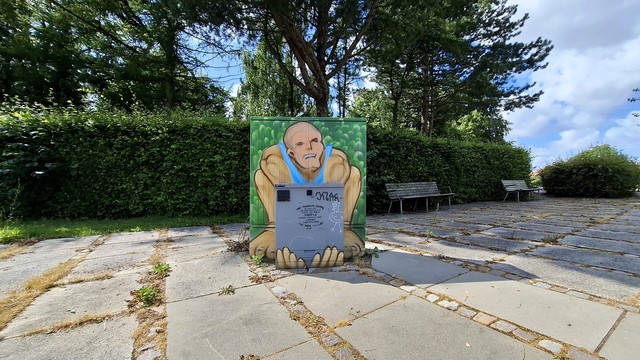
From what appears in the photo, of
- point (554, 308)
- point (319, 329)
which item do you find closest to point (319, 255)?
point (319, 329)

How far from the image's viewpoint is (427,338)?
2.06m

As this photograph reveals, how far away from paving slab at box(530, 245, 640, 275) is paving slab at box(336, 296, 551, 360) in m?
2.53

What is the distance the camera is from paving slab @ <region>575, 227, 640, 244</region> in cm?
497

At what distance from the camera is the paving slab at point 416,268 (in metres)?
3.15

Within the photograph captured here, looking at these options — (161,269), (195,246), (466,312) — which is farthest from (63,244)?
(466,312)

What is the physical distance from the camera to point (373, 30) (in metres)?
10.8

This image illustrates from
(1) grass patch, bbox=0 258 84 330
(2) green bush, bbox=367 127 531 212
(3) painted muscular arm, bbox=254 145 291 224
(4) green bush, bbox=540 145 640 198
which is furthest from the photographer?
(4) green bush, bbox=540 145 640 198

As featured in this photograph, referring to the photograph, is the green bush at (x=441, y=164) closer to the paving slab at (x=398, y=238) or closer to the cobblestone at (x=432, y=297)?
the paving slab at (x=398, y=238)

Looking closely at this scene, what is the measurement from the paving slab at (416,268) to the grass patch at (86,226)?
398 cm

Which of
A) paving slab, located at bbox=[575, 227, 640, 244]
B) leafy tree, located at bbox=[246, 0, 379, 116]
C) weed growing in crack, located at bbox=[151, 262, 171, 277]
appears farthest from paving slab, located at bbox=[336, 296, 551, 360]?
leafy tree, located at bbox=[246, 0, 379, 116]

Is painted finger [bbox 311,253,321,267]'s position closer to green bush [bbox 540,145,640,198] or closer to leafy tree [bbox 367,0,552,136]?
leafy tree [bbox 367,0,552,136]

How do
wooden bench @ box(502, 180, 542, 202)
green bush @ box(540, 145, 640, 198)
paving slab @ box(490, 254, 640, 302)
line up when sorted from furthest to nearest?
1. green bush @ box(540, 145, 640, 198)
2. wooden bench @ box(502, 180, 542, 202)
3. paving slab @ box(490, 254, 640, 302)

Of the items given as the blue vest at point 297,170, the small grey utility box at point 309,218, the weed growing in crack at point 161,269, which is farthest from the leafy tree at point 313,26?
the weed growing in crack at point 161,269

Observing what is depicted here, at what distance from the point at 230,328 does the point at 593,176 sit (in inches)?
673
